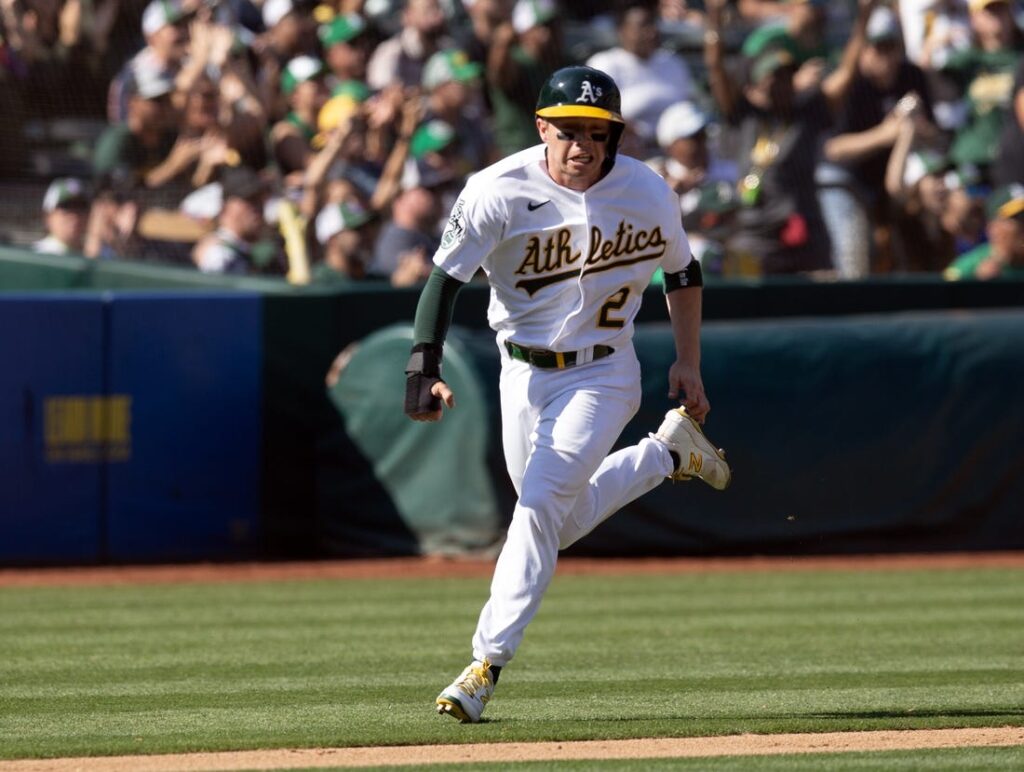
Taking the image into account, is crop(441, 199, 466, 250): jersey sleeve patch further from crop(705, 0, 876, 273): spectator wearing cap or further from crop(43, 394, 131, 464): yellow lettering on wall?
crop(705, 0, 876, 273): spectator wearing cap

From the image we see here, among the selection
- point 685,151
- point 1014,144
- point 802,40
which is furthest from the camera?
point 802,40

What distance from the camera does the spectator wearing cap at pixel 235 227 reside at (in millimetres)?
11969

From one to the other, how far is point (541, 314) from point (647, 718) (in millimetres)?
1292

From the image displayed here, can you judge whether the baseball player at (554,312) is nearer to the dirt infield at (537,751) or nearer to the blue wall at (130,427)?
the dirt infield at (537,751)

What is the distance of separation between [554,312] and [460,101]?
24.4 ft

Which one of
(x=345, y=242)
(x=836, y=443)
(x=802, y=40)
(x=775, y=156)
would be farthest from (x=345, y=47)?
(x=836, y=443)

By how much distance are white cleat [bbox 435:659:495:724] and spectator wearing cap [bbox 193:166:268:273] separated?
696 cm

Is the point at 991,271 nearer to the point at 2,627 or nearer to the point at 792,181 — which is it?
the point at 792,181

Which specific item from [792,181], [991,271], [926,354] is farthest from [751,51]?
[926,354]

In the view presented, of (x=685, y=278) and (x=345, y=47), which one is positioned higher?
(x=345, y=47)

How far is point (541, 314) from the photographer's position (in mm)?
5707

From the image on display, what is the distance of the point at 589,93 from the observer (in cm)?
545

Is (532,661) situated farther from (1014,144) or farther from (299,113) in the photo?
(1014,144)

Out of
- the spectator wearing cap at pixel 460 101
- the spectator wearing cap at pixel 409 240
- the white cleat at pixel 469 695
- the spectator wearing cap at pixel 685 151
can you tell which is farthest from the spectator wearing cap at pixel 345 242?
the white cleat at pixel 469 695
